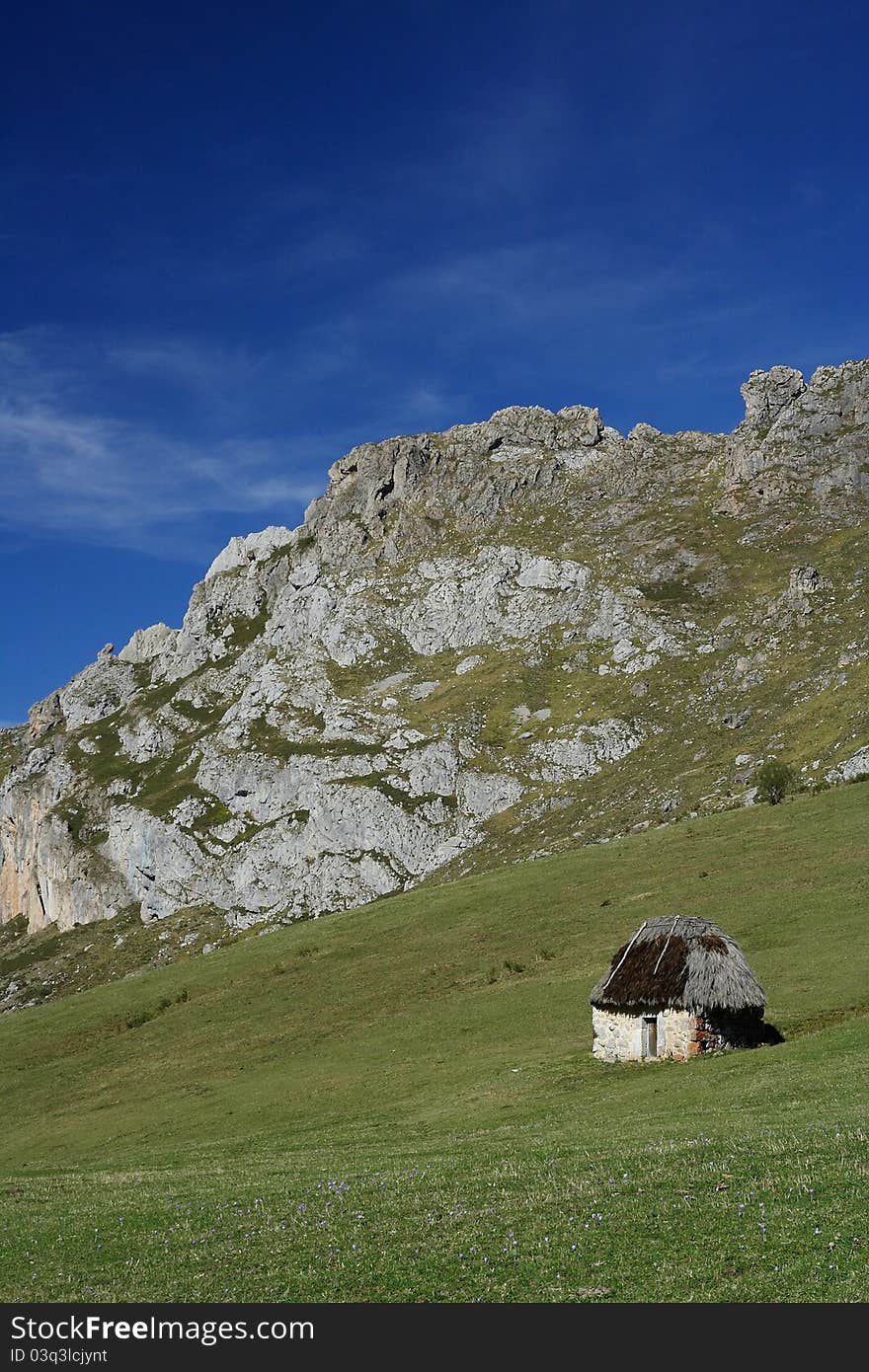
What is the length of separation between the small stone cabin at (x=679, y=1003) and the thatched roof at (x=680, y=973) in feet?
0.13

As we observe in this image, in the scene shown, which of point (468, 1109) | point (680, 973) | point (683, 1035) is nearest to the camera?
point (468, 1109)

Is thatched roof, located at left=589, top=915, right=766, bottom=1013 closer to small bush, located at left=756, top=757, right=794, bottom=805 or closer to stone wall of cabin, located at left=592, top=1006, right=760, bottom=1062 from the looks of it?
stone wall of cabin, located at left=592, top=1006, right=760, bottom=1062

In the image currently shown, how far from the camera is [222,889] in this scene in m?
179

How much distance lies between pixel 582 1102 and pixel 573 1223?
771 inches

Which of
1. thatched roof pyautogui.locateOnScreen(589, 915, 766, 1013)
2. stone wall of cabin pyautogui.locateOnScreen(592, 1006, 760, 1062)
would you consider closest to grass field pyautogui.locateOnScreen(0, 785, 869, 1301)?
stone wall of cabin pyautogui.locateOnScreen(592, 1006, 760, 1062)

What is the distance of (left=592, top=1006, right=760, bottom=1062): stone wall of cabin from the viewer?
4028cm

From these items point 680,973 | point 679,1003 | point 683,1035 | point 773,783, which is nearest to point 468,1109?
point 683,1035

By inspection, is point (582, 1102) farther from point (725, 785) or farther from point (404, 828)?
point (404, 828)

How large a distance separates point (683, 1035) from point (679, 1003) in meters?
1.30

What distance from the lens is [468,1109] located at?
36.9m

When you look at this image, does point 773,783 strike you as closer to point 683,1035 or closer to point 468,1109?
point 683,1035

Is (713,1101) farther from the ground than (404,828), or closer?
closer

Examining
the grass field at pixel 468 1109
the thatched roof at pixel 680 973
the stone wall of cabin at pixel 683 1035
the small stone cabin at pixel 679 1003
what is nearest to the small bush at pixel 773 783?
the grass field at pixel 468 1109
